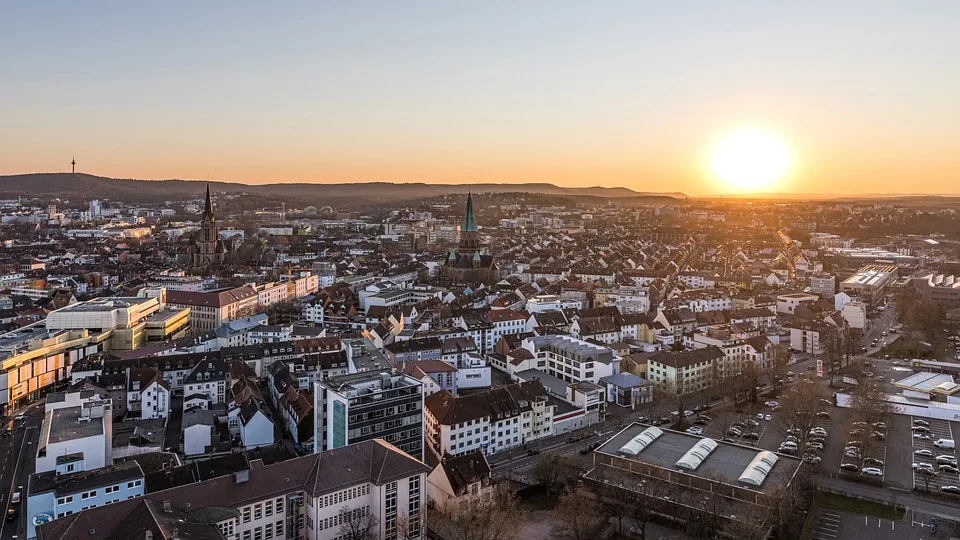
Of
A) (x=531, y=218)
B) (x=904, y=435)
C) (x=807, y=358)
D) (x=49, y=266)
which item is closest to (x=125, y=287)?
(x=49, y=266)

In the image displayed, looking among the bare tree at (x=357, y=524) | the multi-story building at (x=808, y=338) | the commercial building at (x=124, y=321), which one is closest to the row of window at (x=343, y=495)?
the bare tree at (x=357, y=524)

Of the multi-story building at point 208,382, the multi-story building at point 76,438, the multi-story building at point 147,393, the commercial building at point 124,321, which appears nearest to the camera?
the multi-story building at point 76,438

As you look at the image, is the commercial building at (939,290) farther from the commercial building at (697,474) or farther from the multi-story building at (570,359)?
the commercial building at (697,474)

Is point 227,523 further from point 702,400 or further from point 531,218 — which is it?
point 531,218

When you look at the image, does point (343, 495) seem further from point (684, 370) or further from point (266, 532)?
point (684, 370)

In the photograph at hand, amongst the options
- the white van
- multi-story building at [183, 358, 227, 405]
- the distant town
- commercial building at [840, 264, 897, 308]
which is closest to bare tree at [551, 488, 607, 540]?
the distant town

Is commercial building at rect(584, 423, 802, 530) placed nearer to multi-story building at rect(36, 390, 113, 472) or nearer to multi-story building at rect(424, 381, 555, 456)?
multi-story building at rect(424, 381, 555, 456)

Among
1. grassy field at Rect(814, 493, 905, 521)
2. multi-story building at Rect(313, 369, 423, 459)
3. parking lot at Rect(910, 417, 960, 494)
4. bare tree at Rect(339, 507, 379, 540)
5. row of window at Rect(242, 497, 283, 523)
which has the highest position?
multi-story building at Rect(313, 369, 423, 459)
